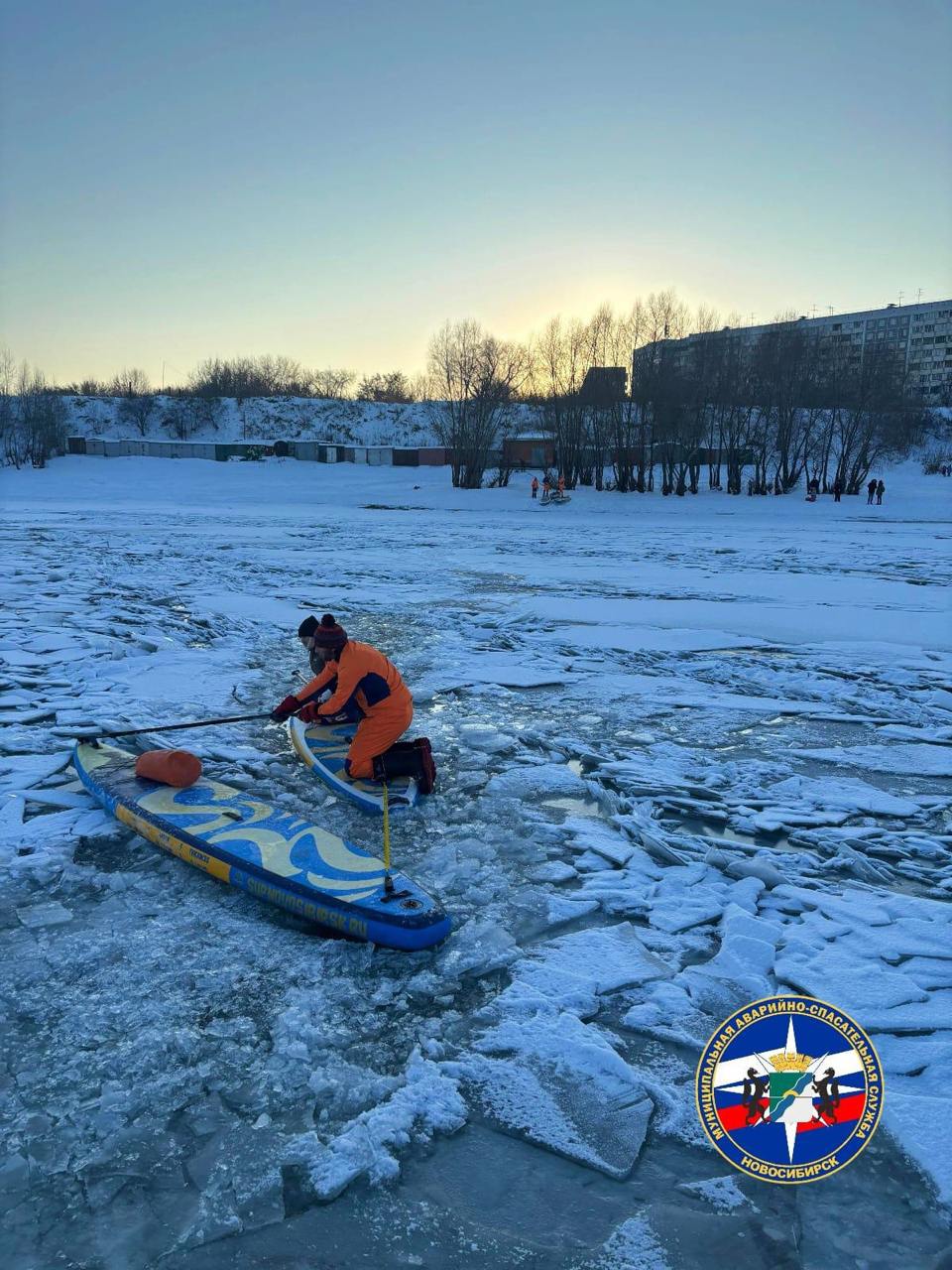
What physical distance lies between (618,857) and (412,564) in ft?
42.7

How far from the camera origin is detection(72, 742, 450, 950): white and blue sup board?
3904 mm

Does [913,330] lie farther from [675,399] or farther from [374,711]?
[374,711]

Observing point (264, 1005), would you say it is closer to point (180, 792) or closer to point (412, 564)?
point (180, 792)

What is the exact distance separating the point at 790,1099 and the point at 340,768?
3.80 metres

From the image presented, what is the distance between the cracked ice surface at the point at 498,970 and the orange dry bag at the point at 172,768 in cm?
42

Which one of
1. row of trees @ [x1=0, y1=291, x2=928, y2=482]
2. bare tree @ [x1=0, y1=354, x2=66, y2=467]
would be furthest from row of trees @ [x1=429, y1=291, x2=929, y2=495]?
bare tree @ [x1=0, y1=354, x2=66, y2=467]

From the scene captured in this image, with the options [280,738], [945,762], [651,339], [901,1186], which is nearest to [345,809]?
[280,738]

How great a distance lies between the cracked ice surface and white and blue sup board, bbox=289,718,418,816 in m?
0.18

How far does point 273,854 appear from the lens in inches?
176

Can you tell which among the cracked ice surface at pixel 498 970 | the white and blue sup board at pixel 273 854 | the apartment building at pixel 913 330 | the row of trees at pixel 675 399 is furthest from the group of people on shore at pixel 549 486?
the apartment building at pixel 913 330

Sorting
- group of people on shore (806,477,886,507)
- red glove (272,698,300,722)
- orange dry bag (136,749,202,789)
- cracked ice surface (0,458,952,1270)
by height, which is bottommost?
cracked ice surface (0,458,952,1270)

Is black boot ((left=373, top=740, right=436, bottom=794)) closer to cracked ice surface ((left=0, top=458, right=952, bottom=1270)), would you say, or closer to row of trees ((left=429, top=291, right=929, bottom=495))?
cracked ice surface ((left=0, top=458, right=952, bottom=1270))

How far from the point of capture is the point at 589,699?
8.11 metres

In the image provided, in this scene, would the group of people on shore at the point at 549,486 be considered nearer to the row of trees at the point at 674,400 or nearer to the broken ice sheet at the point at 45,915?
the row of trees at the point at 674,400
